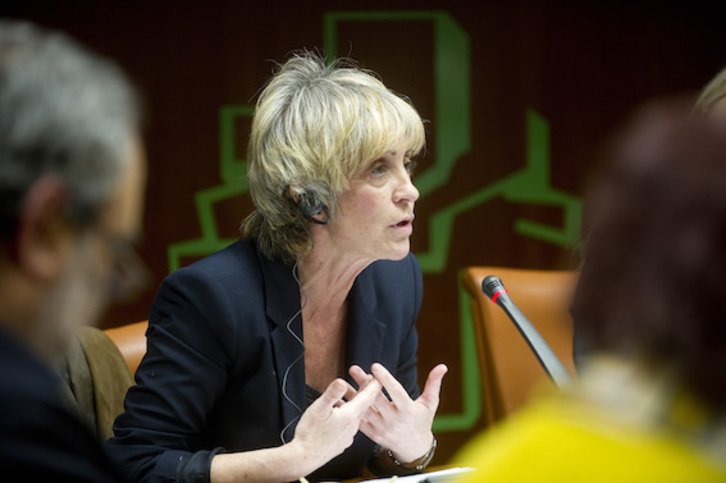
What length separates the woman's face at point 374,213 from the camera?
1.74 m

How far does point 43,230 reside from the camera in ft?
2.43

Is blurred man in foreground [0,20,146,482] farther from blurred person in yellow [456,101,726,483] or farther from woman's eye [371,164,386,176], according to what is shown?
woman's eye [371,164,386,176]

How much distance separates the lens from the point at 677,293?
560 millimetres

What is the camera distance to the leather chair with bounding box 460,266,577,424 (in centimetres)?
196

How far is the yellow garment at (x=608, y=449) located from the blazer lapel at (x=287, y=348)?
104cm

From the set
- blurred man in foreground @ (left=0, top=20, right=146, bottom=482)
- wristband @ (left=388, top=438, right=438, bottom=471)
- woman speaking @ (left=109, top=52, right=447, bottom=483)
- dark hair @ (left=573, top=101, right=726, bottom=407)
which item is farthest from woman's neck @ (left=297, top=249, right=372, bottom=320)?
dark hair @ (left=573, top=101, right=726, bottom=407)

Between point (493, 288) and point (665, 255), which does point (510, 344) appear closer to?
point (493, 288)

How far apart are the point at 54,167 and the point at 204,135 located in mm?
2688

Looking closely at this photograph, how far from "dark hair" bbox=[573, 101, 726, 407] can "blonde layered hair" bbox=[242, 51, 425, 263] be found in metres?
1.12

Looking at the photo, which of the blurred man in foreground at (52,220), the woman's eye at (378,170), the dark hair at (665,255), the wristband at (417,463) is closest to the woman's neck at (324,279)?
the woman's eye at (378,170)

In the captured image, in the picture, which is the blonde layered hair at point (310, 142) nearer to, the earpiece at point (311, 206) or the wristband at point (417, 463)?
the earpiece at point (311, 206)

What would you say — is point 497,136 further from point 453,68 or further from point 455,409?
point 455,409

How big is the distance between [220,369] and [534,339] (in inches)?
23.4

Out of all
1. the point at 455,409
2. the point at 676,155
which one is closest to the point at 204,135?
the point at 455,409
